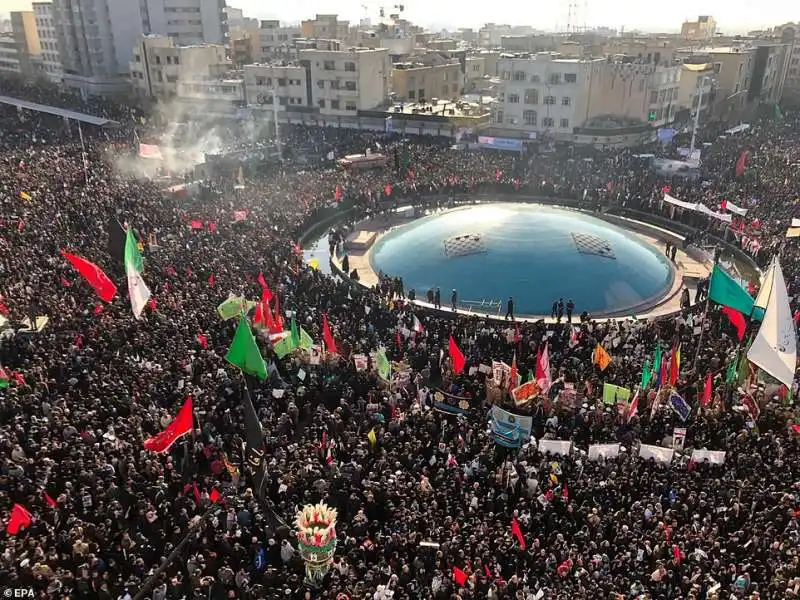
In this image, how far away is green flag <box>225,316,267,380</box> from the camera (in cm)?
2066

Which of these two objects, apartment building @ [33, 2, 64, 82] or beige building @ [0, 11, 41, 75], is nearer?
apartment building @ [33, 2, 64, 82]

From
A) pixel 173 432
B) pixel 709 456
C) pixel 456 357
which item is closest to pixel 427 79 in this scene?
pixel 456 357

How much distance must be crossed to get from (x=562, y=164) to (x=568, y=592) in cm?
4541

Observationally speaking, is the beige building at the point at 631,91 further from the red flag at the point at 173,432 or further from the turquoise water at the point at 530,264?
Answer: the red flag at the point at 173,432

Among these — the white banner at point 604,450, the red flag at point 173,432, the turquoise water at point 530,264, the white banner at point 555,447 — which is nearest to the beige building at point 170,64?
the turquoise water at point 530,264

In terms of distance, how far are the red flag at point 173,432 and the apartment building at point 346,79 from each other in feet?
184

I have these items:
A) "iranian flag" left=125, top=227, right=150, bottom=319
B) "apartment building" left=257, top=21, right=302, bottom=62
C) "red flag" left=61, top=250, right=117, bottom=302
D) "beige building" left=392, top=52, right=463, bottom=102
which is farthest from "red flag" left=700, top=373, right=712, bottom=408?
"apartment building" left=257, top=21, right=302, bottom=62

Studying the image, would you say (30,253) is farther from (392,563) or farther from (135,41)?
(135,41)

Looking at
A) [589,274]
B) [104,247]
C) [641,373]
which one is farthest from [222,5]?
[641,373]

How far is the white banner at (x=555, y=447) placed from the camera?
1950 centimetres

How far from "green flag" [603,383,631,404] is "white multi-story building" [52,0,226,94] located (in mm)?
87350

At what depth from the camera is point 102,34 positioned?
91188mm

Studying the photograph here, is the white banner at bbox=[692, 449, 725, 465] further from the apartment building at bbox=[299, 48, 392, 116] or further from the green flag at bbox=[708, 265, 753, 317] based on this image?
the apartment building at bbox=[299, 48, 392, 116]

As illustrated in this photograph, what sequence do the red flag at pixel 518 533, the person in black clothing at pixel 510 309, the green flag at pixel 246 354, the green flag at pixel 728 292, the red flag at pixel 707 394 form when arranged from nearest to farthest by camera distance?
the red flag at pixel 518 533 < the green flag at pixel 246 354 < the red flag at pixel 707 394 < the green flag at pixel 728 292 < the person in black clothing at pixel 510 309
